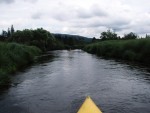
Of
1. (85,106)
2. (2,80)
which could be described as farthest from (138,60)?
(85,106)

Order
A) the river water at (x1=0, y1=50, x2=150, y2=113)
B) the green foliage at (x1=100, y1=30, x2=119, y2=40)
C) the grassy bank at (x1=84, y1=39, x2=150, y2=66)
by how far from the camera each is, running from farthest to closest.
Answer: the green foliage at (x1=100, y1=30, x2=119, y2=40) → the grassy bank at (x1=84, y1=39, x2=150, y2=66) → the river water at (x1=0, y1=50, x2=150, y2=113)

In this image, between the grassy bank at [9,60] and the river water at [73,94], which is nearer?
the river water at [73,94]

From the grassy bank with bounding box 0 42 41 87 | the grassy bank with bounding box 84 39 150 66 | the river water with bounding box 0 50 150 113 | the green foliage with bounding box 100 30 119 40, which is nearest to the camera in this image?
the river water with bounding box 0 50 150 113

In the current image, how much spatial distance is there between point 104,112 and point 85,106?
22.3ft

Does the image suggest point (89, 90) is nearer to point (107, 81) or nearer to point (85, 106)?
point (107, 81)

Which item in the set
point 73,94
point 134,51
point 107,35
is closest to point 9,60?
point 73,94

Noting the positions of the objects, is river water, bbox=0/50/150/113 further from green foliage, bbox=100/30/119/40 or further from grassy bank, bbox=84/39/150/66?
green foliage, bbox=100/30/119/40

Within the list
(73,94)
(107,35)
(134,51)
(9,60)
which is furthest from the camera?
(107,35)

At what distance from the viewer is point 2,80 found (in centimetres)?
1600

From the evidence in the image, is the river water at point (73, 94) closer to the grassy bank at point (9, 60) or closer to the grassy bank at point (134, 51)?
the grassy bank at point (9, 60)

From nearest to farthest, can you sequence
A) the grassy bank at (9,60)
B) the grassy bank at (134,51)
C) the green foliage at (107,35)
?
the grassy bank at (9,60) → the grassy bank at (134,51) → the green foliage at (107,35)

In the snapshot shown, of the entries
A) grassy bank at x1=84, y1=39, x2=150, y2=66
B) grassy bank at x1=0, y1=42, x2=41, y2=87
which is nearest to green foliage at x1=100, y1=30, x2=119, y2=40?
grassy bank at x1=84, y1=39, x2=150, y2=66

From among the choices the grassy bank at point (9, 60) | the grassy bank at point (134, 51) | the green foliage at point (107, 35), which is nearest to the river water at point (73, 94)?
the grassy bank at point (9, 60)

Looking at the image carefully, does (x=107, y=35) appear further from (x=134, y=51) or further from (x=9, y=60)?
(x=9, y=60)
